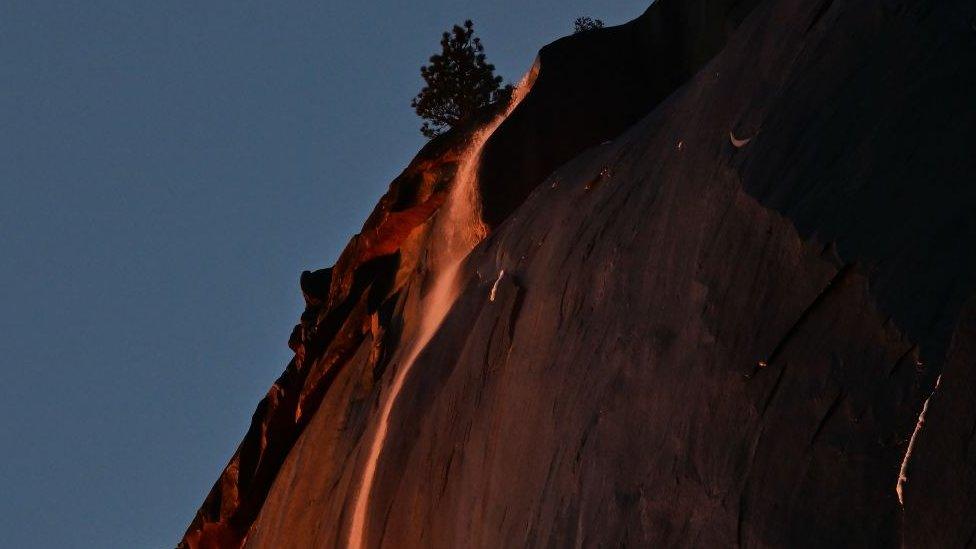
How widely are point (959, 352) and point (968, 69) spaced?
6.64 ft

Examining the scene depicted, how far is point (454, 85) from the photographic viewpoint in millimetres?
26016

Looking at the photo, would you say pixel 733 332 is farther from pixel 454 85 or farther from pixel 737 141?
pixel 454 85

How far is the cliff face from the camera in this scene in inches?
261

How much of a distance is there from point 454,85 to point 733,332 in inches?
734

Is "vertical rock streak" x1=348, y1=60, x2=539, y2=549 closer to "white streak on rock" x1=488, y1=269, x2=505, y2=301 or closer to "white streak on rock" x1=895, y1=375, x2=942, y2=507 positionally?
"white streak on rock" x1=488, y1=269, x2=505, y2=301

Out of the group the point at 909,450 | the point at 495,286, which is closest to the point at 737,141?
the point at 909,450

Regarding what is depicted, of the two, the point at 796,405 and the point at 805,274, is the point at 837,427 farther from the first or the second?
the point at 805,274

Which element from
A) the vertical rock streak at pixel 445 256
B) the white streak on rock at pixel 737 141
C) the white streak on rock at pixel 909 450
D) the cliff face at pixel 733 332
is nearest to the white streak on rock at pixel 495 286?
the cliff face at pixel 733 332

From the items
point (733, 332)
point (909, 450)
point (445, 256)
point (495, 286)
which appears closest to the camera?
point (909, 450)

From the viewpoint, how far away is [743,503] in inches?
284

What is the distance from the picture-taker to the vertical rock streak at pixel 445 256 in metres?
14.0

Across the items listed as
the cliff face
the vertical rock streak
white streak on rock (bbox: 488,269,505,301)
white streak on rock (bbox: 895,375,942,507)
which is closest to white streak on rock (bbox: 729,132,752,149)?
the cliff face

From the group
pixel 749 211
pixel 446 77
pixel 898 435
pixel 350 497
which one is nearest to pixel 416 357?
pixel 350 497

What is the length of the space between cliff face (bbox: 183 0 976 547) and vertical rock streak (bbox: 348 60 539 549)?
12 cm
